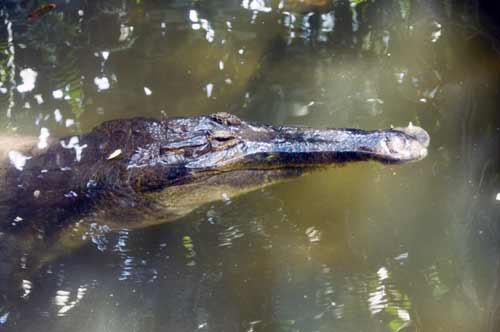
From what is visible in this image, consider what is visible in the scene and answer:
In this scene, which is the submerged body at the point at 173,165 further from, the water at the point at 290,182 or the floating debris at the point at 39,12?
the floating debris at the point at 39,12

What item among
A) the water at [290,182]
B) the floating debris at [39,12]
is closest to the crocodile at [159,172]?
the water at [290,182]

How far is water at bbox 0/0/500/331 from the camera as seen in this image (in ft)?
11.2

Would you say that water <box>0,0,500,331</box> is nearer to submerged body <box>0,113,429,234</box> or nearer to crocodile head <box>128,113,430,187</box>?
submerged body <box>0,113,429,234</box>

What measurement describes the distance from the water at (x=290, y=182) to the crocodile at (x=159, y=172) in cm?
15

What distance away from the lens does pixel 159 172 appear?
151 inches

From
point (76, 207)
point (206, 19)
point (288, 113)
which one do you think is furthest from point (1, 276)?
point (206, 19)

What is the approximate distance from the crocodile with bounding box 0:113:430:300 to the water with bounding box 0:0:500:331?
6.0 inches

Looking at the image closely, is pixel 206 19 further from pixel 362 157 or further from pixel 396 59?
pixel 362 157

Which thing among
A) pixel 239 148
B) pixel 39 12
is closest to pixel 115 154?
pixel 239 148

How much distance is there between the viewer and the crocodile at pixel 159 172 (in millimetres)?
3816

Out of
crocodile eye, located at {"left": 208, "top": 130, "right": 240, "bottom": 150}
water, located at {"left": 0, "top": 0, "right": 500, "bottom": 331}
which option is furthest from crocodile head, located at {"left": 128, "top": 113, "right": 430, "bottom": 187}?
water, located at {"left": 0, "top": 0, "right": 500, "bottom": 331}

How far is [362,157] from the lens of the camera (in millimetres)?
3660

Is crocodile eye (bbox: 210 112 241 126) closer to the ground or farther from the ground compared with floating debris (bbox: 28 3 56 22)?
closer to the ground

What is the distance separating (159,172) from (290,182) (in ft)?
3.22
